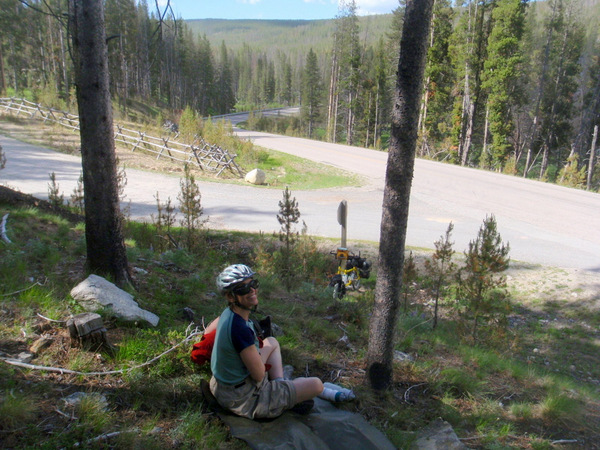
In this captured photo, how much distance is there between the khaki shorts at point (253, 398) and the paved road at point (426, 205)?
269 inches

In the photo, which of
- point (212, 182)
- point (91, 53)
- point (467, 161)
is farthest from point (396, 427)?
point (467, 161)

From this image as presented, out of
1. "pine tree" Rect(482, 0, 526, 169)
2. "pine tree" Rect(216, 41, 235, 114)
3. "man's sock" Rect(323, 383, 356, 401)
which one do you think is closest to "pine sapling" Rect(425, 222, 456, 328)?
"man's sock" Rect(323, 383, 356, 401)

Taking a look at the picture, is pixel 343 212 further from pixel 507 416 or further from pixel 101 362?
pixel 101 362

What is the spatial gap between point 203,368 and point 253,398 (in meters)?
0.83

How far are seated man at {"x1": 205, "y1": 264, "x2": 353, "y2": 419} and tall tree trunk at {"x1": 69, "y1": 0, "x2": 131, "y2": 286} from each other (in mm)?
2078

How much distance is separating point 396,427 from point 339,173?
1690 centimetres

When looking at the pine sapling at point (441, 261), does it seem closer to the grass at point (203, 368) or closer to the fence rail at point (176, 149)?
the grass at point (203, 368)

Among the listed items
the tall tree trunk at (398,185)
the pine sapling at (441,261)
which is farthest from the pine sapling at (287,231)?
the tall tree trunk at (398,185)

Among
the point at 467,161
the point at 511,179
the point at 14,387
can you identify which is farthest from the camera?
the point at 467,161

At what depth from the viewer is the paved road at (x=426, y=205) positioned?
1062cm

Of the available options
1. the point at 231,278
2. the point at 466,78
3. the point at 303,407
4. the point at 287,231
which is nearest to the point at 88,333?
the point at 231,278

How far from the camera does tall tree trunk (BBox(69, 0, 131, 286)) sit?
407 centimetres

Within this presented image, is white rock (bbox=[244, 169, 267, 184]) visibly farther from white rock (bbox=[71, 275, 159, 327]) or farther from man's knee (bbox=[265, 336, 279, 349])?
man's knee (bbox=[265, 336, 279, 349])

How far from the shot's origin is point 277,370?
3.37 m
